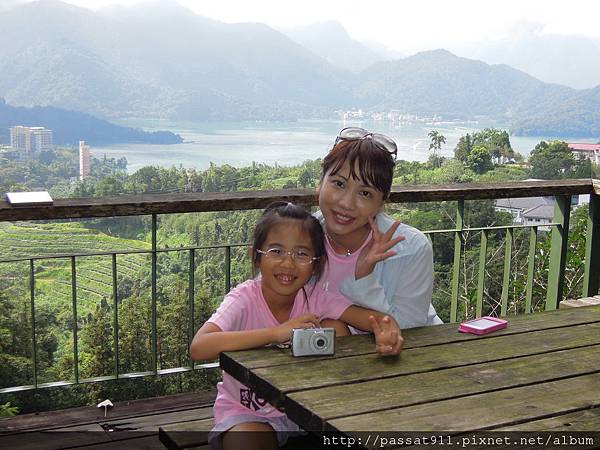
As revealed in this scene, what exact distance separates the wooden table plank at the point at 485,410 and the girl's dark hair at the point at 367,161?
0.66 metres

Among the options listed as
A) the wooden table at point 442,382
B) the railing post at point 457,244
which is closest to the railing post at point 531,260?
the railing post at point 457,244

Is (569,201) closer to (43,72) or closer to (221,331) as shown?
(221,331)

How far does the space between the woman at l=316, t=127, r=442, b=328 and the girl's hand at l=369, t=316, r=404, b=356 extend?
0.21m

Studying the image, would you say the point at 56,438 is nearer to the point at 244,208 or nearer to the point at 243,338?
the point at 244,208

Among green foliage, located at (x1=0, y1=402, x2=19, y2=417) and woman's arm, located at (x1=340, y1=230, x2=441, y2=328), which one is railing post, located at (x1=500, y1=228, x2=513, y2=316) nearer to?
woman's arm, located at (x1=340, y1=230, x2=441, y2=328)

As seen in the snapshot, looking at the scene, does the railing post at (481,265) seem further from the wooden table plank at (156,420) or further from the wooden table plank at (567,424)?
the wooden table plank at (567,424)

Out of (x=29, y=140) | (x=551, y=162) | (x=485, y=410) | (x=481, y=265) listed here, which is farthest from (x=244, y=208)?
(x=29, y=140)

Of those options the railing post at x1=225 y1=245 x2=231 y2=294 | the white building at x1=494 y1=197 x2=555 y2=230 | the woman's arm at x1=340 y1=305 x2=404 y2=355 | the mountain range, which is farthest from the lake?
the woman's arm at x1=340 y1=305 x2=404 y2=355

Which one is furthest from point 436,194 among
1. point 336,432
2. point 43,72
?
point 43,72

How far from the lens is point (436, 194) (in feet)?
8.93

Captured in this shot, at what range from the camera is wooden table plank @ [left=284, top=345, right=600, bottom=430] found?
3.75 ft

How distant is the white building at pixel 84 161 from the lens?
58.8ft

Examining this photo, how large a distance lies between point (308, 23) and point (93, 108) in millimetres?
11928

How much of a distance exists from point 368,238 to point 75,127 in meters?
22.2
